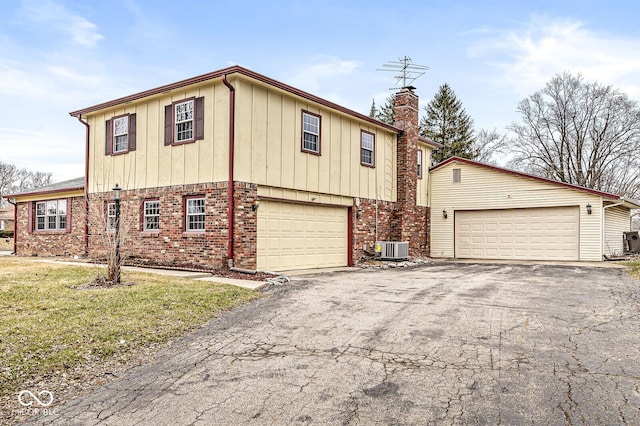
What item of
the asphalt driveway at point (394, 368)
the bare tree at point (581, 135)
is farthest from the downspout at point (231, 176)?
the bare tree at point (581, 135)

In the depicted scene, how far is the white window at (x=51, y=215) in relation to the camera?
1780 cm

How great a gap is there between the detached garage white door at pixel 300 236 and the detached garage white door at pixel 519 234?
22.5ft

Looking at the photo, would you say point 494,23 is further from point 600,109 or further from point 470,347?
point 600,109

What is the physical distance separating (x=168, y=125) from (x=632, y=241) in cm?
2023

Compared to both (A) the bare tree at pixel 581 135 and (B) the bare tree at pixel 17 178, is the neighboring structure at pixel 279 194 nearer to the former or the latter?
(A) the bare tree at pixel 581 135

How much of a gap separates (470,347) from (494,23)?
13652 mm

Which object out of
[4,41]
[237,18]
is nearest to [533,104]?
[237,18]

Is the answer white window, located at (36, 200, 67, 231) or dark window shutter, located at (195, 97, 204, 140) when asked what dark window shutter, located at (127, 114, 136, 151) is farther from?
white window, located at (36, 200, 67, 231)

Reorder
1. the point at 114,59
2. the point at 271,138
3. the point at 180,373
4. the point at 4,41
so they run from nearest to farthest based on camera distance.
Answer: the point at 180,373 → the point at 271,138 → the point at 4,41 → the point at 114,59

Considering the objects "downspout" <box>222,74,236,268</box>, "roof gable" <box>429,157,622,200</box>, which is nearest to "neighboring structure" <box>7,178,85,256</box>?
"downspout" <box>222,74,236,268</box>

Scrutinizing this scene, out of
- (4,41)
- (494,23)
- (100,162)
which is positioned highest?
(494,23)

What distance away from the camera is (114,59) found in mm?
18250

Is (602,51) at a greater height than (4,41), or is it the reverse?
(602,51)

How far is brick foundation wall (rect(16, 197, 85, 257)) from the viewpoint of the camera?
16.9 m
